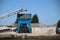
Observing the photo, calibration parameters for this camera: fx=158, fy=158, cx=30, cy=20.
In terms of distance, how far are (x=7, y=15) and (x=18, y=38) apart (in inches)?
213

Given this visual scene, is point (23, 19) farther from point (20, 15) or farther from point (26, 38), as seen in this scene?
point (26, 38)

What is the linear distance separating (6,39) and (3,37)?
134mm

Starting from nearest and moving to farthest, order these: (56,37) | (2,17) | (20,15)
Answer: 1. (56,37)
2. (20,15)
3. (2,17)

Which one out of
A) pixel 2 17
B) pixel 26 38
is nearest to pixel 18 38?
pixel 26 38

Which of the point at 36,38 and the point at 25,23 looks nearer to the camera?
the point at 36,38

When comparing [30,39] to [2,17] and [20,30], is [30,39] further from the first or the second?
[2,17]

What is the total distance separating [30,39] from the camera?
4.31 m

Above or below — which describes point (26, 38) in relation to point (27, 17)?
below

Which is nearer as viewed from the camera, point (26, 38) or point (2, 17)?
point (26, 38)

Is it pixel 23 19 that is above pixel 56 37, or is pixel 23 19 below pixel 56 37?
above

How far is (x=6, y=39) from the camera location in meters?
4.29

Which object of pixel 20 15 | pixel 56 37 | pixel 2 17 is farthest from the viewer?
pixel 2 17

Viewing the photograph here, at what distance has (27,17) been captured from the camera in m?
8.09

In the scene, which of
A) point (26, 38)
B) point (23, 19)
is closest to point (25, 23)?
point (23, 19)
